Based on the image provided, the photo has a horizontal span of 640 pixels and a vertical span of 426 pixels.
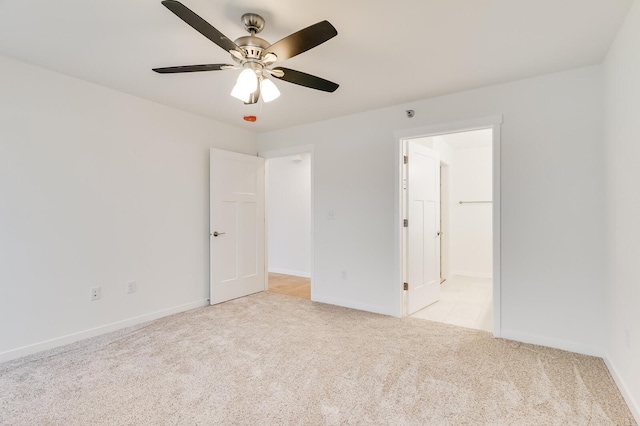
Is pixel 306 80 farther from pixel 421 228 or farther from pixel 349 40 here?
pixel 421 228

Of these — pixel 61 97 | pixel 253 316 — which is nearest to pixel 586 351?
pixel 253 316

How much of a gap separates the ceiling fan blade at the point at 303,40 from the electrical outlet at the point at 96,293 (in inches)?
103

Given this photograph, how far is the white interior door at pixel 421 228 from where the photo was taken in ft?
11.6

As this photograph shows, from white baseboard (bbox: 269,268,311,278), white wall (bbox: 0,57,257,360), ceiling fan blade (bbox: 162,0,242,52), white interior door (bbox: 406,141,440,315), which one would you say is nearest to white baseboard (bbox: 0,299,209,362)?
white wall (bbox: 0,57,257,360)

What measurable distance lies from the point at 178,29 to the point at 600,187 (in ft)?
10.7

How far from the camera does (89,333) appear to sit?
9.39 ft

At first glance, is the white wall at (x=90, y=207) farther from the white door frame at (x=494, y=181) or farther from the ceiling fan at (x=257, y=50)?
the white door frame at (x=494, y=181)

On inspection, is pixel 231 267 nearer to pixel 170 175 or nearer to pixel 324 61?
pixel 170 175

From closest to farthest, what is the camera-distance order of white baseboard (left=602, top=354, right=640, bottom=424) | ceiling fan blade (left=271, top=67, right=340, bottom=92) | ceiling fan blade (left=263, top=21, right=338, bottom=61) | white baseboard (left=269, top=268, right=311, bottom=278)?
ceiling fan blade (left=263, top=21, right=338, bottom=61)
white baseboard (left=602, top=354, right=640, bottom=424)
ceiling fan blade (left=271, top=67, right=340, bottom=92)
white baseboard (left=269, top=268, right=311, bottom=278)

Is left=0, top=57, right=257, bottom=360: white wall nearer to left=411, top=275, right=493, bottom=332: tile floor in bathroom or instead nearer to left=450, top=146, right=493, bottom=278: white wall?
left=411, top=275, right=493, bottom=332: tile floor in bathroom

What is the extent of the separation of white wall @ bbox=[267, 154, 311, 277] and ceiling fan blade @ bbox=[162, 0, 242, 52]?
3969 mm

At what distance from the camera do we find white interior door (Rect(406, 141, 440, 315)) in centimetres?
354

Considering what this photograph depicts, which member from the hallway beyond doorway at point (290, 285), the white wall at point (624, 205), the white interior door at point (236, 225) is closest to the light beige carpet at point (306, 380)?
the white wall at point (624, 205)

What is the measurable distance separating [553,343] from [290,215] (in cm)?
431
